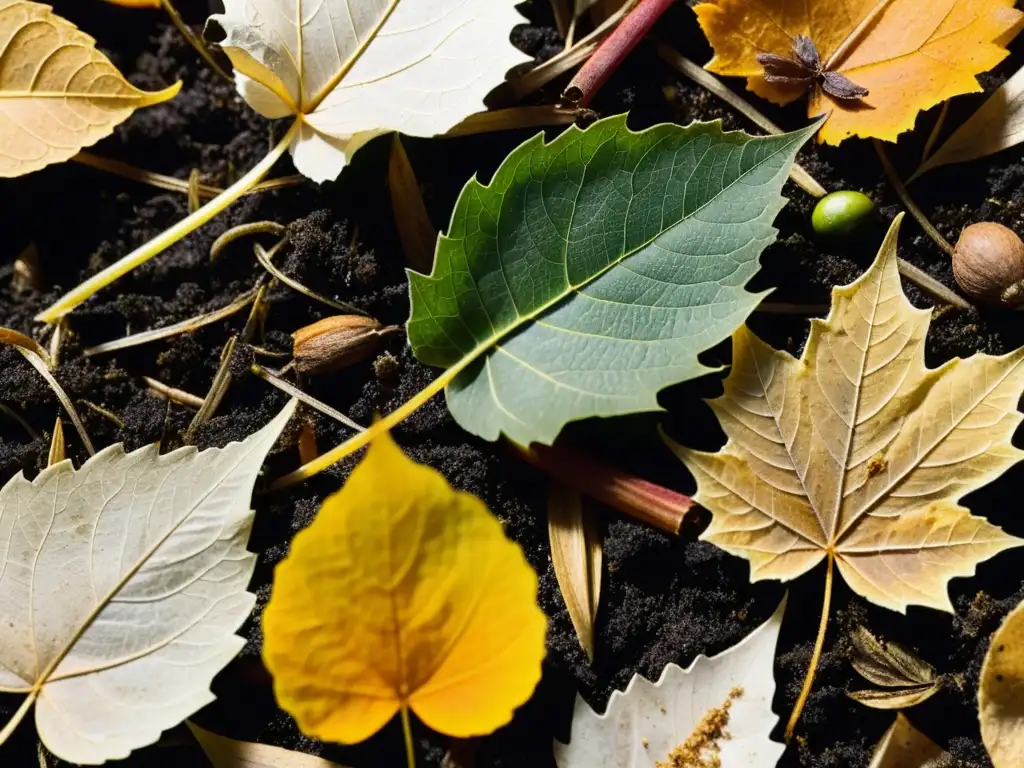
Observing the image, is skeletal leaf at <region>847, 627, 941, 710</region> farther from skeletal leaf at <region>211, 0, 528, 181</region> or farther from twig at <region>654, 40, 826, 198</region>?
skeletal leaf at <region>211, 0, 528, 181</region>

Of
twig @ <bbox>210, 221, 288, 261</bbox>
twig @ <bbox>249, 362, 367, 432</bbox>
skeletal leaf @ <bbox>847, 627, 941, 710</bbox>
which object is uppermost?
twig @ <bbox>210, 221, 288, 261</bbox>

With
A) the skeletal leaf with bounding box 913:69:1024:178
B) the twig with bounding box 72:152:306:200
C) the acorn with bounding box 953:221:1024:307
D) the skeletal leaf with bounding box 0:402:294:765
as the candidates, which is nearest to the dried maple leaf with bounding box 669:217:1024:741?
the acorn with bounding box 953:221:1024:307

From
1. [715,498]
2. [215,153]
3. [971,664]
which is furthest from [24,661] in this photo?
[971,664]

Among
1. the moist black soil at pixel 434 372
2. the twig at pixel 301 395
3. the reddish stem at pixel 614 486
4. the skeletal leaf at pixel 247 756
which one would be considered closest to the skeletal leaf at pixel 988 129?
the moist black soil at pixel 434 372

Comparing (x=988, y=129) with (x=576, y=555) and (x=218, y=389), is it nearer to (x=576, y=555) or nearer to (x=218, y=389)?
(x=576, y=555)

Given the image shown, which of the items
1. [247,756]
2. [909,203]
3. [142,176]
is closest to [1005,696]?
[909,203]

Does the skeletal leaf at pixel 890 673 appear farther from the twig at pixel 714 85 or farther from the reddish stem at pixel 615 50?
the reddish stem at pixel 615 50

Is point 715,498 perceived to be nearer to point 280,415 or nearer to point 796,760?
point 796,760
